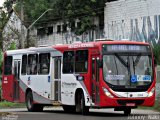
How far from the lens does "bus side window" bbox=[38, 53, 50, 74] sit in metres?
25.5

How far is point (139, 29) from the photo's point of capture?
46812mm

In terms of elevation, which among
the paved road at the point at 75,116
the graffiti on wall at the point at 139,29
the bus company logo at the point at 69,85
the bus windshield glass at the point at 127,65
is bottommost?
the paved road at the point at 75,116

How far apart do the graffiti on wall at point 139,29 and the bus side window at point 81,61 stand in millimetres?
22503

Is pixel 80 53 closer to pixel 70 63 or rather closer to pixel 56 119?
pixel 70 63

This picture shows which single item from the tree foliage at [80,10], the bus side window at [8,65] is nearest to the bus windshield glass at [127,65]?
the bus side window at [8,65]

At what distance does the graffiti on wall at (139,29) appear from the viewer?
4503 centimetres

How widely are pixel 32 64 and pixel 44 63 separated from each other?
129cm

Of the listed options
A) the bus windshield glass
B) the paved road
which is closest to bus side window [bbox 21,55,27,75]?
the paved road

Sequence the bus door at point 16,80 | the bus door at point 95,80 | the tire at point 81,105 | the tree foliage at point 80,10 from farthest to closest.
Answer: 1. the tree foliage at point 80,10
2. the bus door at point 16,80
3. the tire at point 81,105
4. the bus door at point 95,80

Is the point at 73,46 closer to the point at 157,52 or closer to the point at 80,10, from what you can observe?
the point at 157,52

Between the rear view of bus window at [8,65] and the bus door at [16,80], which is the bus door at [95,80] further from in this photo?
the rear view of bus window at [8,65]

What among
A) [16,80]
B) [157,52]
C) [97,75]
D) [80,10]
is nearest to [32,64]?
[16,80]

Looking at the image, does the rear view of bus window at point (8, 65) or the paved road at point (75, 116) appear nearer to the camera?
the paved road at point (75, 116)

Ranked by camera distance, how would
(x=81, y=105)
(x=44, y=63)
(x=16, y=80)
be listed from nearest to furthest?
1. (x=81, y=105)
2. (x=44, y=63)
3. (x=16, y=80)
